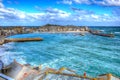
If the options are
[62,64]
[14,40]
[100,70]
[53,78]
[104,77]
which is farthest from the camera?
[14,40]

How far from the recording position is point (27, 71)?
73.3 feet

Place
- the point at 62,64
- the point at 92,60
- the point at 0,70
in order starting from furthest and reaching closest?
the point at 92,60
the point at 62,64
the point at 0,70

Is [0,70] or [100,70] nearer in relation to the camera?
[0,70]

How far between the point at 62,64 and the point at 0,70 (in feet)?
59.3

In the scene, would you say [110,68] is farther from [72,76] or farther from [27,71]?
[72,76]

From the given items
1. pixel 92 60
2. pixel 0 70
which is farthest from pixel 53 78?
pixel 92 60

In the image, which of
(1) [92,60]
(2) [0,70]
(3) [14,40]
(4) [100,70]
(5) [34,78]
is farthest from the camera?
(3) [14,40]

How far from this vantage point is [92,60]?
151ft

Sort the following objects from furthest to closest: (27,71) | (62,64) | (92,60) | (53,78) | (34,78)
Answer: (92,60) → (62,64) → (27,71) → (34,78) → (53,78)

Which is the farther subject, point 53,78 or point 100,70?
point 100,70

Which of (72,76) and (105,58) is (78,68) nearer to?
(105,58)

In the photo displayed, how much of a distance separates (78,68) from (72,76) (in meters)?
22.4

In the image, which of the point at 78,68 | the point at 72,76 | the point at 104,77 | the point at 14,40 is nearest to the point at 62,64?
the point at 78,68

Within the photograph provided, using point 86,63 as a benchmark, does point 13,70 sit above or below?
above
